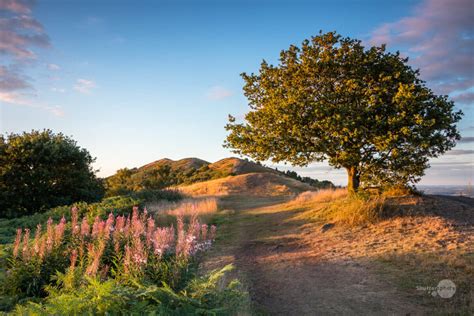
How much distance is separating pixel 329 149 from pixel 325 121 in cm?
149

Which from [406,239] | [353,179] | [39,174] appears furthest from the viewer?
[39,174]

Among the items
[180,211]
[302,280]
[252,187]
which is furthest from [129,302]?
[252,187]

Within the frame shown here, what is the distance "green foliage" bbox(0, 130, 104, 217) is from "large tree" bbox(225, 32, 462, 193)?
13326mm

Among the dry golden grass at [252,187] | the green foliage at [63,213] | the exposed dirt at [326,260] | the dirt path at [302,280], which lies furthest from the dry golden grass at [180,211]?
the dry golden grass at [252,187]

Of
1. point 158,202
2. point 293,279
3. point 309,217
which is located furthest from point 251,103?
point 293,279

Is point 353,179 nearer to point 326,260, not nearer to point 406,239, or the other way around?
point 406,239

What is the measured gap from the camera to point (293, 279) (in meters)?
9.16

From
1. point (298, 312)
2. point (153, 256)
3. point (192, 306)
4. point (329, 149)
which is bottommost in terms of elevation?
point (298, 312)

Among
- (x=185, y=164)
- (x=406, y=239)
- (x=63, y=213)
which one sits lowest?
(x=406, y=239)

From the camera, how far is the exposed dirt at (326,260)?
7.82 meters

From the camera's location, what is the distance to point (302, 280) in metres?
9.08

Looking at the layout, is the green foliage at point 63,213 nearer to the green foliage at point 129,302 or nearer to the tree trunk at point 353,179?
the tree trunk at point 353,179

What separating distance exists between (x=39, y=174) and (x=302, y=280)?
21517mm

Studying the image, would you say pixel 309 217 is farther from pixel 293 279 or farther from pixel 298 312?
pixel 298 312
